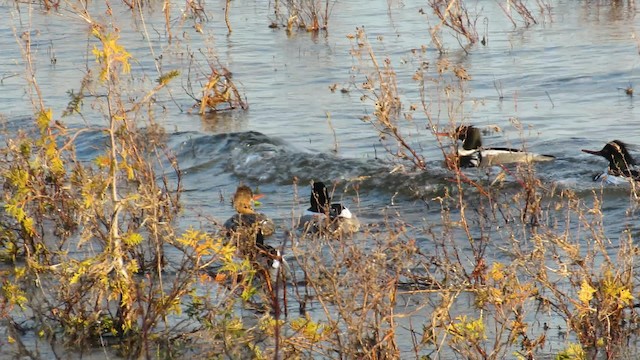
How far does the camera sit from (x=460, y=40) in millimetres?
15820

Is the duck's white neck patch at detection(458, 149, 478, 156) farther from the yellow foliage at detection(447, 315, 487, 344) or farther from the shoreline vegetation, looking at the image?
the yellow foliage at detection(447, 315, 487, 344)

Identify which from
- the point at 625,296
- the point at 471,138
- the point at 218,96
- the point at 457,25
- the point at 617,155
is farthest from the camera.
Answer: the point at 457,25

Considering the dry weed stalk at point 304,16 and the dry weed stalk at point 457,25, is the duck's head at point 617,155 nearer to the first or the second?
the dry weed stalk at point 457,25

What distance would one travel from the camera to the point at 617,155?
9.69 meters

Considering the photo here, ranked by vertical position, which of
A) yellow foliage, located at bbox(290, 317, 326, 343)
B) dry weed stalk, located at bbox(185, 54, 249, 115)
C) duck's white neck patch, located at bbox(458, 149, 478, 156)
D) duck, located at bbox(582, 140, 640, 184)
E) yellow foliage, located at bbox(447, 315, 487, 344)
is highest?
yellow foliage, located at bbox(290, 317, 326, 343)

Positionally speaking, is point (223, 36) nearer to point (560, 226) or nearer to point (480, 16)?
point (480, 16)

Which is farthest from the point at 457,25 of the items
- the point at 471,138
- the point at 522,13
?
the point at 471,138

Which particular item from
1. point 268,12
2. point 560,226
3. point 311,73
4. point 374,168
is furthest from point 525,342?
point 268,12

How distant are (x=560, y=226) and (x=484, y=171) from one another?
2.18 meters

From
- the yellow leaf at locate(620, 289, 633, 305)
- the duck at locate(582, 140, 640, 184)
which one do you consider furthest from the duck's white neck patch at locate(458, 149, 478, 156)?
the yellow leaf at locate(620, 289, 633, 305)

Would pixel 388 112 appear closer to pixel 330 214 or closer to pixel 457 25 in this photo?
pixel 330 214

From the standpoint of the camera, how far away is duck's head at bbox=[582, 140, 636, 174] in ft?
31.0

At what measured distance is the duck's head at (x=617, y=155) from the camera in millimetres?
9445

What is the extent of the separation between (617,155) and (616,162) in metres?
0.16
